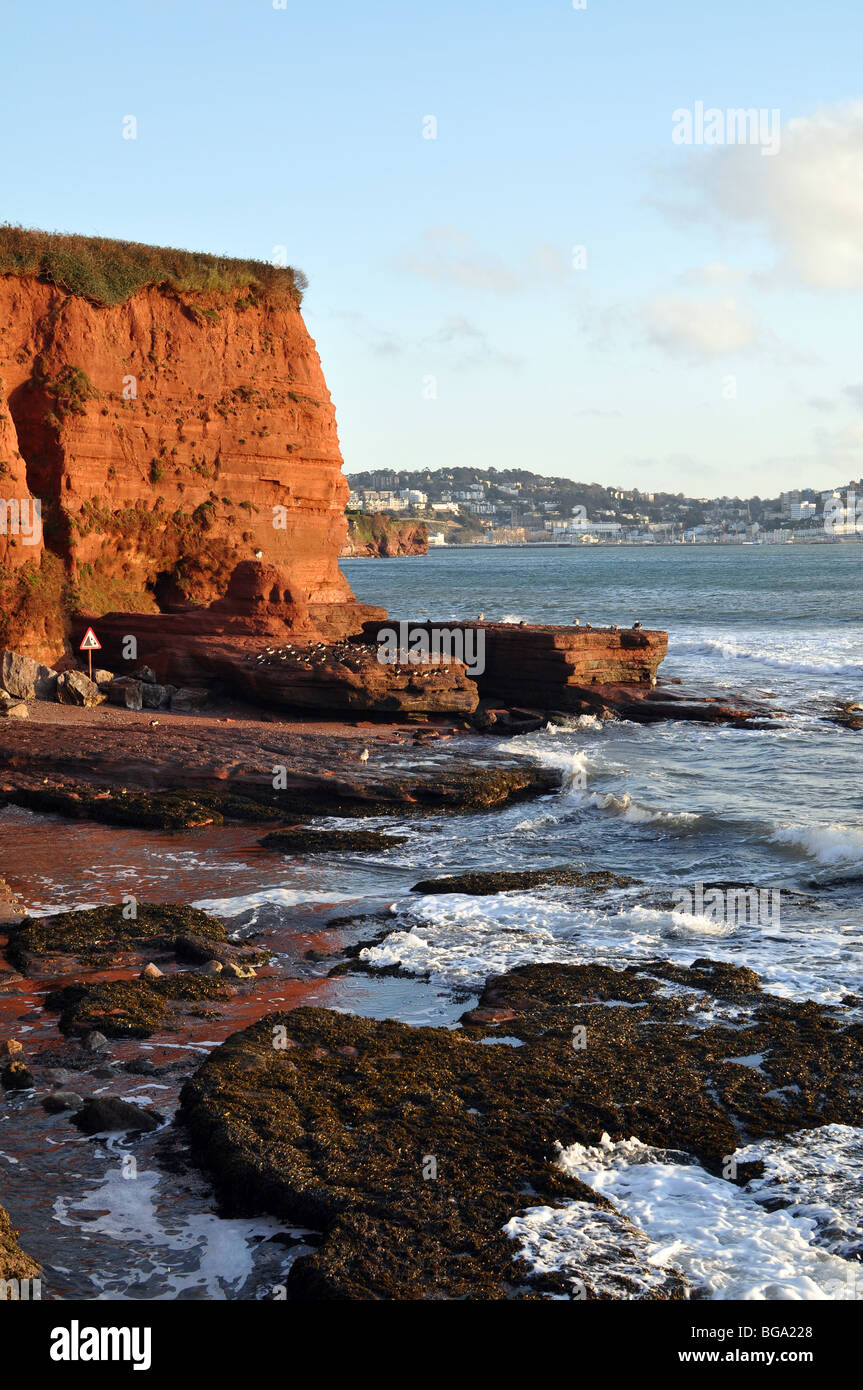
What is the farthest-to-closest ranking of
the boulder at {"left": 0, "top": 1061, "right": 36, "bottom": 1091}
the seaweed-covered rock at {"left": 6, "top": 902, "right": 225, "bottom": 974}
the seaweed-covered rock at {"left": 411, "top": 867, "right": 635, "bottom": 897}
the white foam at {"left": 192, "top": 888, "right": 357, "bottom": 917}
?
the seaweed-covered rock at {"left": 411, "top": 867, "right": 635, "bottom": 897} → the white foam at {"left": 192, "top": 888, "right": 357, "bottom": 917} → the seaweed-covered rock at {"left": 6, "top": 902, "right": 225, "bottom": 974} → the boulder at {"left": 0, "top": 1061, "right": 36, "bottom": 1091}

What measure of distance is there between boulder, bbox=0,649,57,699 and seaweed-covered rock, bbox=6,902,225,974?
428 inches

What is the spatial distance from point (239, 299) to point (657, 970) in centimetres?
2462

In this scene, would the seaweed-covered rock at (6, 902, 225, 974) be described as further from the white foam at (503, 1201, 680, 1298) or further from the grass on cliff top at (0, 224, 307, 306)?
the grass on cliff top at (0, 224, 307, 306)

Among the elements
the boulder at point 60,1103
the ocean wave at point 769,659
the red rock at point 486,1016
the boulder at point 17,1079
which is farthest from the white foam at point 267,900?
the ocean wave at point 769,659

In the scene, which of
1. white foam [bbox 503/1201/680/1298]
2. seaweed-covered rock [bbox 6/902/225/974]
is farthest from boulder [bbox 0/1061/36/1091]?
white foam [bbox 503/1201/680/1298]

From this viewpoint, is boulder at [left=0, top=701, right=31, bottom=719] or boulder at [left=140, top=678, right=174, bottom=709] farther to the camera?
boulder at [left=140, top=678, right=174, bottom=709]

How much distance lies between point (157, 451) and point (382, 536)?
15182 cm

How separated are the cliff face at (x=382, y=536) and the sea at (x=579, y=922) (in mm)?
147978

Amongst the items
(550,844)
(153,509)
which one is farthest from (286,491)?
(550,844)

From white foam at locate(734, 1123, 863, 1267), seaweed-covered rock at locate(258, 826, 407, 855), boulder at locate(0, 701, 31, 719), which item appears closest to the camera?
white foam at locate(734, 1123, 863, 1267)

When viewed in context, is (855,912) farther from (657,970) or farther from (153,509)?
(153,509)

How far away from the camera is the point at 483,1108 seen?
6.84 meters

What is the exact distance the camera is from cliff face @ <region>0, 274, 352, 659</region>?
24469mm

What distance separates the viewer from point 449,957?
32.7ft
